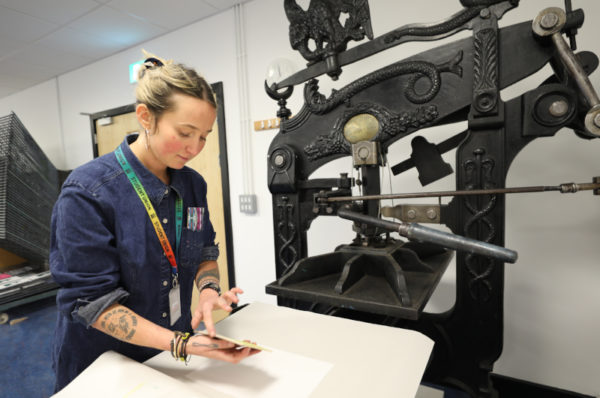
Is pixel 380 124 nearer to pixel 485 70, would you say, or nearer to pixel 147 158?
pixel 485 70

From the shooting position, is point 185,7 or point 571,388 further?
point 185,7

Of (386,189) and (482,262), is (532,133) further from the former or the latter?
(386,189)

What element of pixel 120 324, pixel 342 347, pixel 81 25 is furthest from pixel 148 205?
pixel 81 25

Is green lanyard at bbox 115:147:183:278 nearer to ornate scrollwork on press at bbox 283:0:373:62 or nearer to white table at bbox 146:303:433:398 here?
white table at bbox 146:303:433:398

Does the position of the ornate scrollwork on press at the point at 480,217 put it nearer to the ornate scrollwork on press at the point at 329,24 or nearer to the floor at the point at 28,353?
the ornate scrollwork on press at the point at 329,24

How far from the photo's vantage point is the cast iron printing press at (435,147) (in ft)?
2.61

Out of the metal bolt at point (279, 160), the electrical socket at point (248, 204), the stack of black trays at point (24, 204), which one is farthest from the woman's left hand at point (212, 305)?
the stack of black trays at point (24, 204)

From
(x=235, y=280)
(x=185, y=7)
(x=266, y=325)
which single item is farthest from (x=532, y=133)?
(x=185, y=7)

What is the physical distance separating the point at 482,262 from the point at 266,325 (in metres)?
0.62

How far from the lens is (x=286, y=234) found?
3.87 feet

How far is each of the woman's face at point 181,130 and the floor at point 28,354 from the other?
1.84 metres

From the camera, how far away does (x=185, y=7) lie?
2428 millimetres

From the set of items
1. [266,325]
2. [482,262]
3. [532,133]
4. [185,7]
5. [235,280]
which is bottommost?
[235,280]

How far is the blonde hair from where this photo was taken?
0.82 metres
